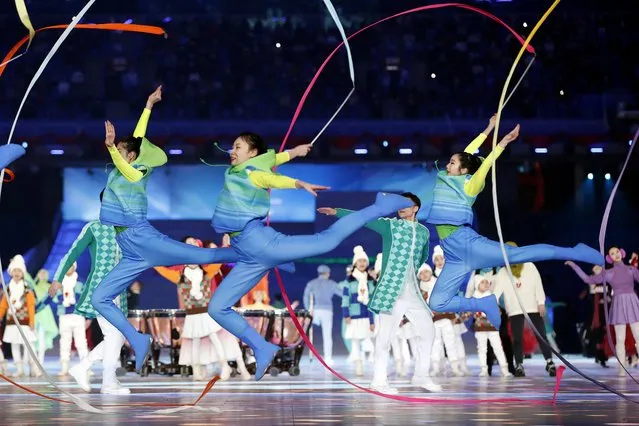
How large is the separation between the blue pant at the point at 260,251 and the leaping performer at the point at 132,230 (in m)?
0.39

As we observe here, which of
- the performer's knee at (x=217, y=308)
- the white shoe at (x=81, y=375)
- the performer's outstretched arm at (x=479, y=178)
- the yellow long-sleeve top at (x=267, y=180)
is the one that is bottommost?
the white shoe at (x=81, y=375)

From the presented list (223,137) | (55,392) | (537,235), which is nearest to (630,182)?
(537,235)

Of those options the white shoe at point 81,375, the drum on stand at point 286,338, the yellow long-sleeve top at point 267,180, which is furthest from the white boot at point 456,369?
the yellow long-sleeve top at point 267,180

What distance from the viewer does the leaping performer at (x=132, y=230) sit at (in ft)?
30.1

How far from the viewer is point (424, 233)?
10.8 metres

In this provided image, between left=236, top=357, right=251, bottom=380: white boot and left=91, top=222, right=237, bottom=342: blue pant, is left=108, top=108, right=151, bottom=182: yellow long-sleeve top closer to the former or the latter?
left=91, top=222, right=237, bottom=342: blue pant

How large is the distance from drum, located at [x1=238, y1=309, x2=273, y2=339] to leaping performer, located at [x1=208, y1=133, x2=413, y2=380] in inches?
204

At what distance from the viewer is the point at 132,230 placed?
30.7ft

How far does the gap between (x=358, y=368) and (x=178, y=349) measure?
2141 mm

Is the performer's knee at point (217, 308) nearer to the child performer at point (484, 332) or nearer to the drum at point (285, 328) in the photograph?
the drum at point (285, 328)

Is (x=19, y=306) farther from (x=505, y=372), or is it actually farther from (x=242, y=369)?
(x=505, y=372)

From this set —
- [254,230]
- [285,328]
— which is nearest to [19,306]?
[285,328]

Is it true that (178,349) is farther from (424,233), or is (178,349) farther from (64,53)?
(64,53)

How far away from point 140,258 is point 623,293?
8042 mm
